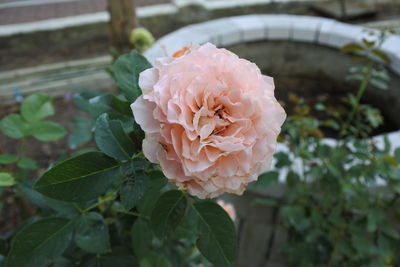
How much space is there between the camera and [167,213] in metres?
0.50

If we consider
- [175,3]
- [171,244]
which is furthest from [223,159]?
[175,3]

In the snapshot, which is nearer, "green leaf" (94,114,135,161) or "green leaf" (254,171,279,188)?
"green leaf" (94,114,135,161)

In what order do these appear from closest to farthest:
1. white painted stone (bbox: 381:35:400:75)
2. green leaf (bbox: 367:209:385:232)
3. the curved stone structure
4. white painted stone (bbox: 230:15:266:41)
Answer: green leaf (bbox: 367:209:385:232), white painted stone (bbox: 381:35:400:75), the curved stone structure, white painted stone (bbox: 230:15:266:41)

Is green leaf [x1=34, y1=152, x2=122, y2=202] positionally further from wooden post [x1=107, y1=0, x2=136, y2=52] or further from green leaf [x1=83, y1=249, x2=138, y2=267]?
wooden post [x1=107, y1=0, x2=136, y2=52]

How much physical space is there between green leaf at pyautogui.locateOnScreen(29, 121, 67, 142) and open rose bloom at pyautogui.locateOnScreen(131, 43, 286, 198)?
0.45 meters

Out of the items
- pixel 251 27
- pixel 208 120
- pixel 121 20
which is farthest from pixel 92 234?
pixel 251 27

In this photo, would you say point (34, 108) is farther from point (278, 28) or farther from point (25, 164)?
point (278, 28)

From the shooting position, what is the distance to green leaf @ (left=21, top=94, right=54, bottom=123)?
0.77m

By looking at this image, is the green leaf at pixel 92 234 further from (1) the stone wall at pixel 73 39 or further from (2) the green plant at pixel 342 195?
(1) the stone wall at pixel 73 39

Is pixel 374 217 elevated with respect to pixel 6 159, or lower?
lower

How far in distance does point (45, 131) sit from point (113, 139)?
404mm

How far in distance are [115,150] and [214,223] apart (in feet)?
0.59

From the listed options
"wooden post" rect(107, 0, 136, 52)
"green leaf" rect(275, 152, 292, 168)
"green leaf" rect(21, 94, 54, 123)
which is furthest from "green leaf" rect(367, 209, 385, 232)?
"wooden post" rect(107, 0, 136, 52)

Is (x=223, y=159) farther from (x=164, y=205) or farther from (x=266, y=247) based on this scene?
(x=266, y=247)
